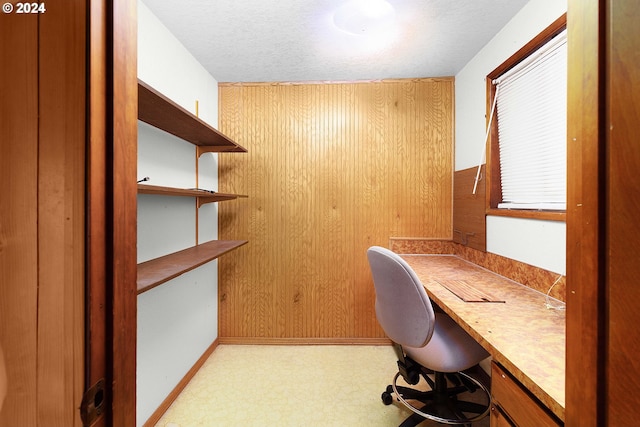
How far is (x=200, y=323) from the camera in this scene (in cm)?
209

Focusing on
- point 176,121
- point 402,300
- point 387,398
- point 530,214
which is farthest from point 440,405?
point 176,121

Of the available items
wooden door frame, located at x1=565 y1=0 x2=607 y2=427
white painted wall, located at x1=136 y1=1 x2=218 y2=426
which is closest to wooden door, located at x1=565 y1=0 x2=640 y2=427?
wooden door frame, located at x1=565 y1=0 x2=607 y2=427

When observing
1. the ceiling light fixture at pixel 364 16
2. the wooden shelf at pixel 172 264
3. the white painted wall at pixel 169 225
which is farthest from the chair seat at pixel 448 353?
the ceiling light fixture at pixel 364 16

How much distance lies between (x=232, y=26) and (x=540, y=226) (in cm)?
215

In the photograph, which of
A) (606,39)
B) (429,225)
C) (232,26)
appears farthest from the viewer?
(429,225)

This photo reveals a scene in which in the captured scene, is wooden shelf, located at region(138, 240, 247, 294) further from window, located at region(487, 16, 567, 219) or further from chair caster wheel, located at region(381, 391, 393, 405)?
window, located at region(487, 16, 567, 219)

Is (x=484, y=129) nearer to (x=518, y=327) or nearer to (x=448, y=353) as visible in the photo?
(x=518, y=327)

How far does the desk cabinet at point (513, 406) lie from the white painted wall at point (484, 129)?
0.72 m

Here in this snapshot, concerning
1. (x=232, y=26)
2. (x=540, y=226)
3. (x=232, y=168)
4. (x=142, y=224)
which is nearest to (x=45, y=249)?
(x=142, y=224)

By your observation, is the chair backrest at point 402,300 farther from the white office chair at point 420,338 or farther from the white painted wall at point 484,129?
Result: the white painted wall at point 484,129

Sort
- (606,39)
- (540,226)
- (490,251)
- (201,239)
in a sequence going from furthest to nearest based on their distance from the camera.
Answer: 1. (201,239)
2. (490,251)
3. (540,226)
4. (606,39)

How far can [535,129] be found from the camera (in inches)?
57.4

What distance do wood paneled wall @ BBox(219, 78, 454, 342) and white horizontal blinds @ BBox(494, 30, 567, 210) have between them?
0.61 m

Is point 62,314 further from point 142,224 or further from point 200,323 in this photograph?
point 200,323
